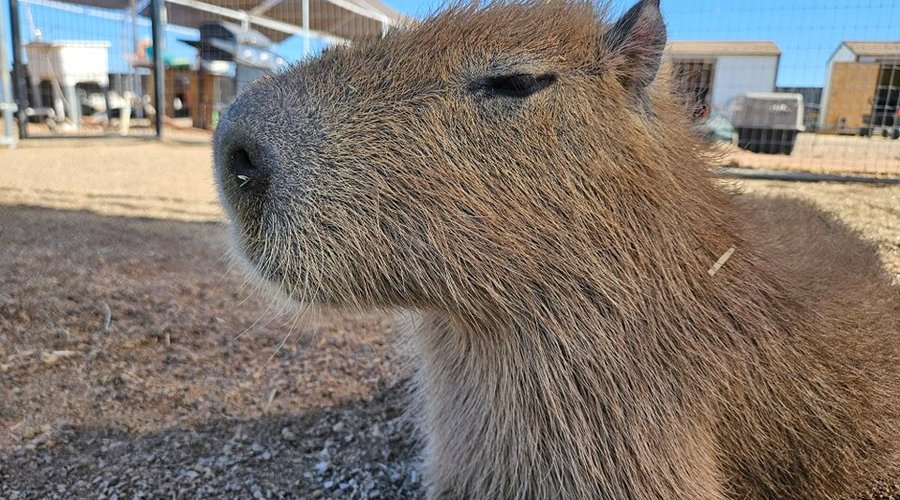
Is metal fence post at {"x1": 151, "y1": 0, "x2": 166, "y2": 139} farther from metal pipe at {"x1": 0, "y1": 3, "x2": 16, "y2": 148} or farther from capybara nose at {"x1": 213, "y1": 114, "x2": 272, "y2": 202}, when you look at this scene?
capybara nose at {"x1": 213, "y1": 114, "x2": 272, "y2": 202}

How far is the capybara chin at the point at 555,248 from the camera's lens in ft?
4.08

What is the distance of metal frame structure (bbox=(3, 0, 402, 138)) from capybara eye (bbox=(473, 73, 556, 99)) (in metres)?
7.04

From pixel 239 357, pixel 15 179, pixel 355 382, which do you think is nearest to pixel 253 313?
pixel 239 357

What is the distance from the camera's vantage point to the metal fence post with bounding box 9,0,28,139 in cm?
897

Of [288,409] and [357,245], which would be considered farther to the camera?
[288,409]

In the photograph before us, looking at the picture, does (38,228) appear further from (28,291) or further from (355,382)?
(355,382)

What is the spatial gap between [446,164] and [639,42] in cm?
51

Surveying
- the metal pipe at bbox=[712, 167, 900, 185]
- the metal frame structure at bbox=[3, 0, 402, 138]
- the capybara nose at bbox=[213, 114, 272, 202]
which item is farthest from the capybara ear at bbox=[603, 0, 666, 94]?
the metal frame structure at bbox=[3, 0, 402, 138]

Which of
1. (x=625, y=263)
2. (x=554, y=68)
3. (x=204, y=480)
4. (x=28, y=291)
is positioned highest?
(x=554, y=68)

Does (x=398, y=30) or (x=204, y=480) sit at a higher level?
(x=398, y=30)

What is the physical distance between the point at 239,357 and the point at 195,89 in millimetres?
11823

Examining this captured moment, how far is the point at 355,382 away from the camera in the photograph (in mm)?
2496

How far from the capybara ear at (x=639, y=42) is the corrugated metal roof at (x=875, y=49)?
26.0 feet

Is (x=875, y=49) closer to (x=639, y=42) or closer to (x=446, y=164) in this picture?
(x=639, y=42)
